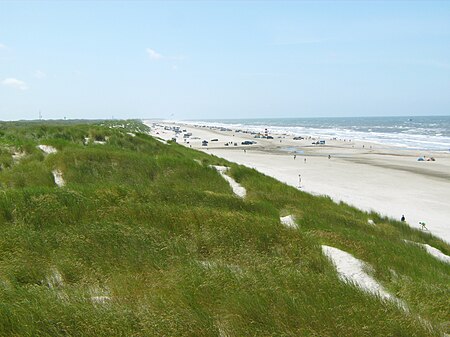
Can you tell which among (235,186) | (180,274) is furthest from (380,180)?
(180,274)

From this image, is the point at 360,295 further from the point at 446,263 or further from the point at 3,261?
the point at 446,263

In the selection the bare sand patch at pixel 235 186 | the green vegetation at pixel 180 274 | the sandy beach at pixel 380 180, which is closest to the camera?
the green vegetation at pixel 180 274

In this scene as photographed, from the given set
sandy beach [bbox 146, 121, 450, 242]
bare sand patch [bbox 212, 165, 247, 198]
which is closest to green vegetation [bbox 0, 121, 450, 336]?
bare sand patch [bbox 212, 165, 247, 198]

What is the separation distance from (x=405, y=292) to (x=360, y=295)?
156cm

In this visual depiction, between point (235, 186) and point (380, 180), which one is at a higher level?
point (235, 186)

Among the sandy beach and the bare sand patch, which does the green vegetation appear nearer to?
the bare sand patch

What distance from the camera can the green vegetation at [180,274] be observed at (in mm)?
4281

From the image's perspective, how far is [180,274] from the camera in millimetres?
5441

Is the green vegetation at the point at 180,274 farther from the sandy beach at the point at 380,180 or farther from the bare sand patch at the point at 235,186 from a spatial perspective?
the sandy beach at the point at 380,180

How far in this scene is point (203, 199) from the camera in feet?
38.2

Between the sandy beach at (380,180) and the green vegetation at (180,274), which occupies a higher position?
the green vegetation at (180,274)

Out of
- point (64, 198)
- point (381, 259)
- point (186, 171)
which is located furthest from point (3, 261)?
point (186, 171)

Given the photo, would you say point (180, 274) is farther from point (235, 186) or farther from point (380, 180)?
point (380, 180)

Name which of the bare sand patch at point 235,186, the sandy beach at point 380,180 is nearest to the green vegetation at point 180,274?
the bare sand patch at point 235,186
